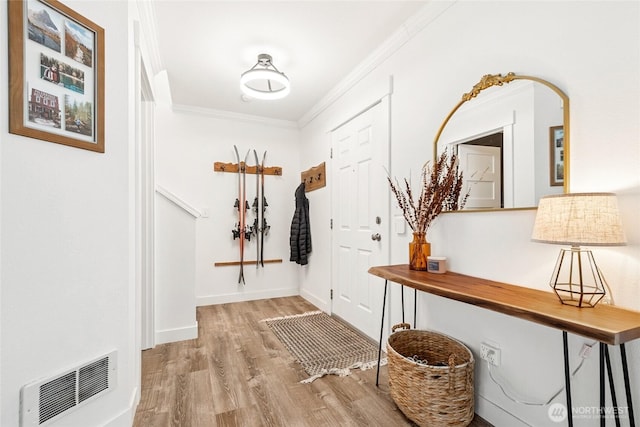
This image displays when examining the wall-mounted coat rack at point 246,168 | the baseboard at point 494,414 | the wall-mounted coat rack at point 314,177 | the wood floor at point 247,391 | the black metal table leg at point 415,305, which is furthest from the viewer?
the wall-mounted coat rack at point 246,168

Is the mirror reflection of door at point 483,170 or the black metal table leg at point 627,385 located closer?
the black metal table leg at point 627,385

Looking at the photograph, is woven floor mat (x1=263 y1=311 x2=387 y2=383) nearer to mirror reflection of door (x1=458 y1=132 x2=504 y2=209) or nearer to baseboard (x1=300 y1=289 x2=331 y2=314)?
baseboard (x1=300 y1=289 x2=331 y2=314)

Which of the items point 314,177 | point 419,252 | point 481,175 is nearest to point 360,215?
point 419,252

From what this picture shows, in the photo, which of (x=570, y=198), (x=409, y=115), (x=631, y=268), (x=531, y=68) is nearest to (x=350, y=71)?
(x=409, y=115)

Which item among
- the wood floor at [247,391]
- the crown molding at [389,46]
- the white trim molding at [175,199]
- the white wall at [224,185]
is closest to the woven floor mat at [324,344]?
the wood floor at [247,391]

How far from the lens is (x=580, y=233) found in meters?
0.99

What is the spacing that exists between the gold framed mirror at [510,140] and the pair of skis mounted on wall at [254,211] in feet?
8.50

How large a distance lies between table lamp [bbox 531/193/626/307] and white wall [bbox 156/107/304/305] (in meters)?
3.04

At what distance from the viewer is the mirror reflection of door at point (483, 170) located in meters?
1.46

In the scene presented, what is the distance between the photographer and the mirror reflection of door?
1464 millimetres

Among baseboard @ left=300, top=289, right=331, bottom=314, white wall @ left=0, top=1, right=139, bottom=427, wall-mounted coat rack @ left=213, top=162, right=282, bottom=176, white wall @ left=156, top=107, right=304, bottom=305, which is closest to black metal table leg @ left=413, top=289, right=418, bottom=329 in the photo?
baseboard @ left=300, top=289, right=331, bottom=314

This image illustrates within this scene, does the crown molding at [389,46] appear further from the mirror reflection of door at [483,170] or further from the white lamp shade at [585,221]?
the white lamp shade at [585,221]

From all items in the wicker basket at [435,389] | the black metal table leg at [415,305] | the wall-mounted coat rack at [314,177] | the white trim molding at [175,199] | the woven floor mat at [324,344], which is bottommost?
the woven floor mat at [324,344]

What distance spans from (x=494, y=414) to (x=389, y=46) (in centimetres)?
240
